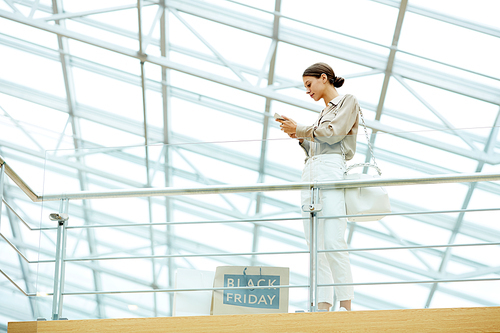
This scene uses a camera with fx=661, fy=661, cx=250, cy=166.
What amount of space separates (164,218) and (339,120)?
0.87m

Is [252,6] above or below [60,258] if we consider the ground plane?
above

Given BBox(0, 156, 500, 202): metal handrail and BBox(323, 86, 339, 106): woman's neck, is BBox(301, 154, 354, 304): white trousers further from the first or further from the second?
BBox(323, 86, 339, 106): woman's neck

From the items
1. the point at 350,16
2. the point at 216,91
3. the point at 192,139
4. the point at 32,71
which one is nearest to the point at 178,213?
the point at 350,16

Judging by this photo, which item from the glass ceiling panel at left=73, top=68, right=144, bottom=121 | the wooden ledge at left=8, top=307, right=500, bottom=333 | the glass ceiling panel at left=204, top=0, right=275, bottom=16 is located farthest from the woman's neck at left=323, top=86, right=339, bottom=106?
the glass ceiling panel at left=73, top=68, right=144, bottom=121

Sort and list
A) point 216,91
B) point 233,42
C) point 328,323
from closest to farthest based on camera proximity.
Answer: point 328,323, point 233,42, point 216,91

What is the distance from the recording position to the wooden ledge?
2.45 metres

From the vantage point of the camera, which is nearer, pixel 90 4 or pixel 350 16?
pixel 350 16

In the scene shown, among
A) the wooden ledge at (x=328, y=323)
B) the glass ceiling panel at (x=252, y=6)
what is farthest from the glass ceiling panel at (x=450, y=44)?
the wooden ledge at (x=328, y=323)

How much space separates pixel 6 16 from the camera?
23.5 feet

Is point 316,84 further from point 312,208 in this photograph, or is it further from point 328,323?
point 328,323

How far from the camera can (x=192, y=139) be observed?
835 centimetres

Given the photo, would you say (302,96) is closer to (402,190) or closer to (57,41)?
(57,41)

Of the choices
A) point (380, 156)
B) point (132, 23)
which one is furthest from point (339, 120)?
point (132, 23)

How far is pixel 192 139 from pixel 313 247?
5810 millimetres
